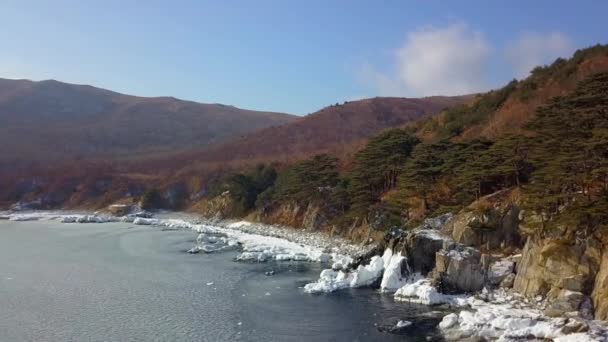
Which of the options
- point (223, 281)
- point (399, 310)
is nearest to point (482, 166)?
point (399, 310)

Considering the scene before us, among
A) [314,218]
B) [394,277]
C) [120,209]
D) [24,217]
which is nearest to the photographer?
[394,277]

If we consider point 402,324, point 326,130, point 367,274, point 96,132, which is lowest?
point 402,324

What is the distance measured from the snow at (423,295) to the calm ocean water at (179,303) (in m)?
0.81

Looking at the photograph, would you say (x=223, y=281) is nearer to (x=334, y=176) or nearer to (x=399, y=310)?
(x=399, y=310)

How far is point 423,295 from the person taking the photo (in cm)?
2366

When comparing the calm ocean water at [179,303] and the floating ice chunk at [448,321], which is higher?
the floating ice chunk at [448,321]

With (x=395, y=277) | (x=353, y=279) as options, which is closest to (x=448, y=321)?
(x=395, y=277)

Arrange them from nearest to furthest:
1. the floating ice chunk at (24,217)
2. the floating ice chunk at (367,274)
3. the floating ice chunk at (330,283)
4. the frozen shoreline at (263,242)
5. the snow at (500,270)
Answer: the snow at (500,270), the floating ice chunk at (330,283), the floating ice chunk at (367,274), the frozen shoreline at (263,242), the floating ice chunk at (24,217)

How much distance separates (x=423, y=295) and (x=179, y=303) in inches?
473

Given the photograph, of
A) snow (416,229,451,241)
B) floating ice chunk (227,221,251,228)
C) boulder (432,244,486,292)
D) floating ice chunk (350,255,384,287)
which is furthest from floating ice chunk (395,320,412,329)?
floating ice chunk (227,221,251,228)

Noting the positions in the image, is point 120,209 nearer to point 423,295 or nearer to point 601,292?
point 423,295

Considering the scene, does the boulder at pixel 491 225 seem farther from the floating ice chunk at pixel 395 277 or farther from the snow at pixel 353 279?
the snow at pixel 353 279

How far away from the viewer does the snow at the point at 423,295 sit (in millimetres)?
23219

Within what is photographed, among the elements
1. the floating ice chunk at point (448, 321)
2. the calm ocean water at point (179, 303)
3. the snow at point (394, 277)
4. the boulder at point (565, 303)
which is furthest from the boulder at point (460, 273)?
the boulder at point (565, 303)
